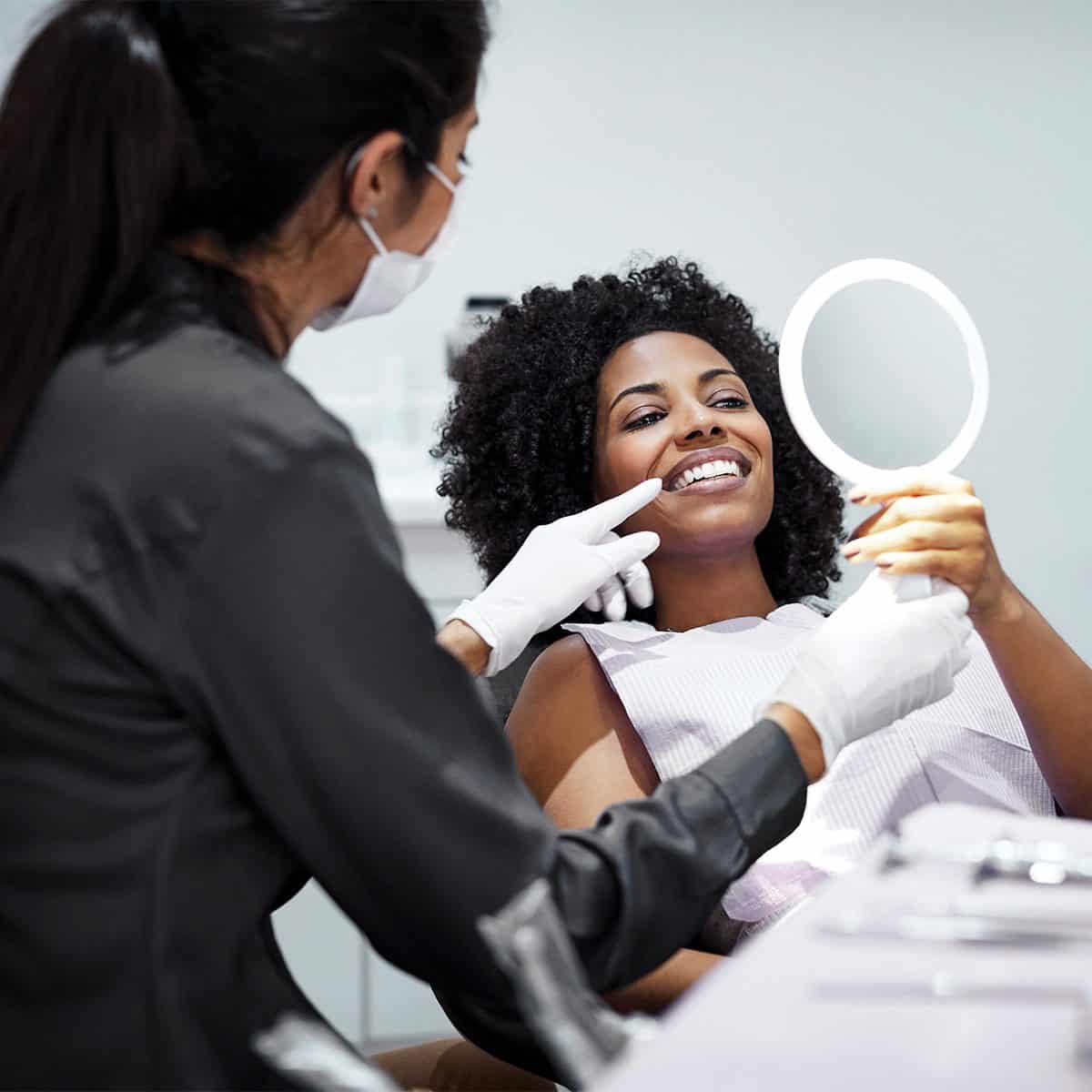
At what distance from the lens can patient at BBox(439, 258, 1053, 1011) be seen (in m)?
1.54

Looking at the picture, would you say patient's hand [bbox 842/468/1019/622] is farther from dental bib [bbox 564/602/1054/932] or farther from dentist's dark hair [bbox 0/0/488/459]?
dentist's dark hair [bbox 0/0/488/459]

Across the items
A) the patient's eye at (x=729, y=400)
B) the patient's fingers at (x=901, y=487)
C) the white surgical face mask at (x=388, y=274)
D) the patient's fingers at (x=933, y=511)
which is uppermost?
the white surgical face mask at (x=388, y=274)

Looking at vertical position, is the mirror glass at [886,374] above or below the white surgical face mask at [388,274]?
below

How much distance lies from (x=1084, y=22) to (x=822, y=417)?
5.36 feet

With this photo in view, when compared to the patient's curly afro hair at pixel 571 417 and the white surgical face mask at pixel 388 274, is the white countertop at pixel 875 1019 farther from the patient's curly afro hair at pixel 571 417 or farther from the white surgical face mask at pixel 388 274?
the patient's curly afro hair at pixel 571 417

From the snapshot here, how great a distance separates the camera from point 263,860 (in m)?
0.96

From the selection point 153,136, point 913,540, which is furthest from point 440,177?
point 913,540

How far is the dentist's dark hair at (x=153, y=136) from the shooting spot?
3.21ft

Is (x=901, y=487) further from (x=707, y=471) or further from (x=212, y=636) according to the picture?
(x=212, y=636)

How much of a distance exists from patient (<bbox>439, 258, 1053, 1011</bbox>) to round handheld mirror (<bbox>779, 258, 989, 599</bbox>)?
0.23 feet

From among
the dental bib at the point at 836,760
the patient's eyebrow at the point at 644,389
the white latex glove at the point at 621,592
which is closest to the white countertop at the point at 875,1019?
the dental bib at the point at 836,760

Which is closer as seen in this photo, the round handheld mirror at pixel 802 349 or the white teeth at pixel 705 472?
the round handheld mirror at pixel 802 349

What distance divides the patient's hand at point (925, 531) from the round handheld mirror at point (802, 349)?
0.13ft

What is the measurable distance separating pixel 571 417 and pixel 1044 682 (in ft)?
2.29
